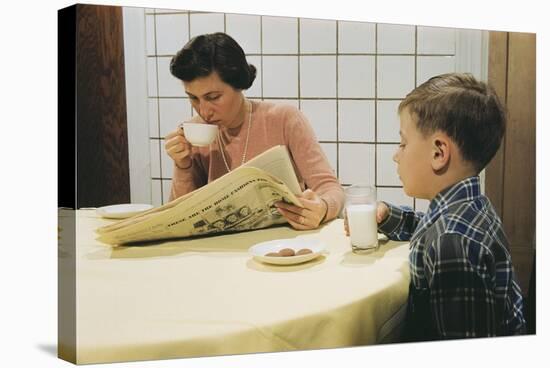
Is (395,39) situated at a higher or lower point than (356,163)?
higher

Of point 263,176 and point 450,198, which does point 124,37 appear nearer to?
point 263,176

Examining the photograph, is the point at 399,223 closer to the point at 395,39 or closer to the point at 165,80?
the point at 395,39

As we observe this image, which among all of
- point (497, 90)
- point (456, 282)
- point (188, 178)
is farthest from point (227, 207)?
point (497, 90)

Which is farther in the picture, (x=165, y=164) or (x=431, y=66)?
(x=431, y=66)

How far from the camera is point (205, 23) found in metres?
2.32

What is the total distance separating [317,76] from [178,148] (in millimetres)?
471

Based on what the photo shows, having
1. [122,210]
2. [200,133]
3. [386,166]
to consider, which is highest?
[200,133]

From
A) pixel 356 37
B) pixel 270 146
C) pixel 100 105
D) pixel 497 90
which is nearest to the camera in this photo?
pixel 100 105

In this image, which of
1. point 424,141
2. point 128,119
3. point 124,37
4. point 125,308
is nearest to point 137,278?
point 125,308

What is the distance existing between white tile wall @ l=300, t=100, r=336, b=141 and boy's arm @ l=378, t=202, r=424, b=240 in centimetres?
28

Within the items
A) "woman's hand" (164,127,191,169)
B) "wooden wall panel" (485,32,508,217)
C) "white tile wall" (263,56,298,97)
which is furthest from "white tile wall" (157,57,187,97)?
"wooden wall panel" (485,32,508,217)

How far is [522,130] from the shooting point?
270cm

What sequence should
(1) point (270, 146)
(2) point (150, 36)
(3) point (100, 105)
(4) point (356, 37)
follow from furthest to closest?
(4) point (356, 37)
(1) point (270, 146)
(2) point (150, 36)
(3) point (100, 105)

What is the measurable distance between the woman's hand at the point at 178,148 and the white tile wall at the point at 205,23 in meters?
0.28
